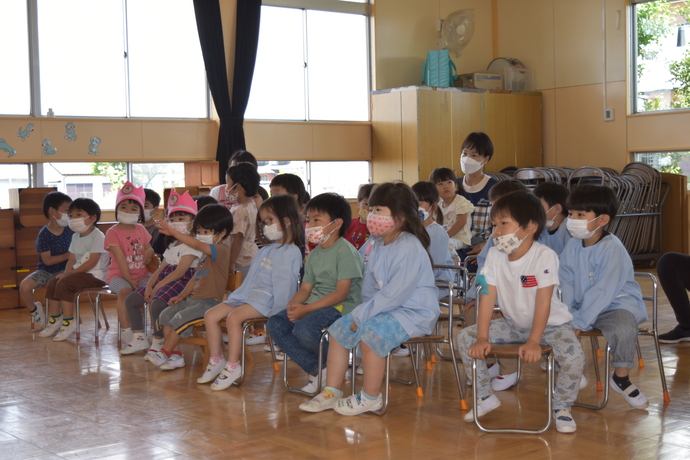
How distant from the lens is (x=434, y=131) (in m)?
9.89

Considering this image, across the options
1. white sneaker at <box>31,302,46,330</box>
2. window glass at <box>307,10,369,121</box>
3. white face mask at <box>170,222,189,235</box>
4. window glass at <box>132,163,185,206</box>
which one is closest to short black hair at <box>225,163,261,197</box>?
white face mask at <box>170,222,189,235</box>

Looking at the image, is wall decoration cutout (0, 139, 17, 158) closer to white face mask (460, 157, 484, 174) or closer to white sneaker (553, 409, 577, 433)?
white face mask (460, 157, 484, 174)

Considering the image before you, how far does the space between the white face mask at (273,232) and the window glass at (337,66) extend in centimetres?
617

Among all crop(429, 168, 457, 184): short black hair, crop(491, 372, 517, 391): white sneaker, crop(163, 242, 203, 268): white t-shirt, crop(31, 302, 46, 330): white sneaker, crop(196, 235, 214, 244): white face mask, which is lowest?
crop(491, 372, 517, 391): white sneaker

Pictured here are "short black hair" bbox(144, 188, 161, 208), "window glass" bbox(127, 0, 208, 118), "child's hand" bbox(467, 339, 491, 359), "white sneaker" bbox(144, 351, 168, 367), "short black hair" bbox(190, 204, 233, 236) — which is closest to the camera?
"child's hand" bbox(467, 339, 491, 359)

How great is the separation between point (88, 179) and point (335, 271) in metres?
5.58

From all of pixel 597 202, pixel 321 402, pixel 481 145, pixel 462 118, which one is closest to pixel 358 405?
pixel 321 402

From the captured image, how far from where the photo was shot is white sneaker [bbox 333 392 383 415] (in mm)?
3389

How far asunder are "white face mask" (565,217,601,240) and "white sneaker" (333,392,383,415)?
1.18 meters

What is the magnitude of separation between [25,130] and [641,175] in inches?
284

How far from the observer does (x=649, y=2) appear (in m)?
9.59

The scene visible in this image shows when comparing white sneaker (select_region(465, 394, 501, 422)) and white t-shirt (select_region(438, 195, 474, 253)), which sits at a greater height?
white t-shirt (select_region(438, 195, 474, 253))

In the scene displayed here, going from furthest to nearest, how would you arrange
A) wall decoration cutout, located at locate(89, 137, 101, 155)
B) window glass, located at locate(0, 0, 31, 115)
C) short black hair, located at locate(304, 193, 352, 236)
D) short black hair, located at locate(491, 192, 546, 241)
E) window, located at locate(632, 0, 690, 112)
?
window, located at locate(632, 0, 690, 112), wall decoration cutout, located at locate(89, 137, 101, 155), window glass, located at locate(0, 0, 31, 115), short black hair, located at locate(304, 193, 352, 236), short black hair, located at locate(491, 192, 546, 241)

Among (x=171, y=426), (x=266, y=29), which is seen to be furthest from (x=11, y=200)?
(x=171, y=426)
